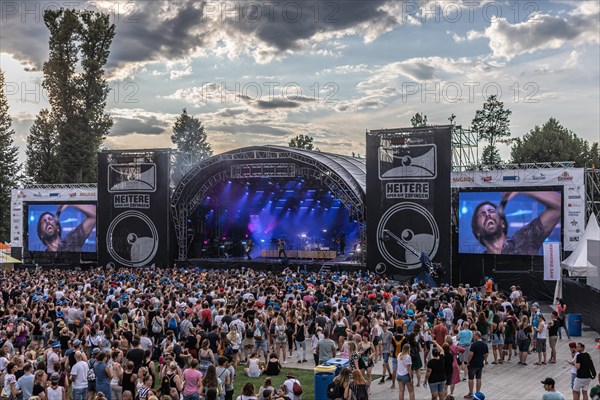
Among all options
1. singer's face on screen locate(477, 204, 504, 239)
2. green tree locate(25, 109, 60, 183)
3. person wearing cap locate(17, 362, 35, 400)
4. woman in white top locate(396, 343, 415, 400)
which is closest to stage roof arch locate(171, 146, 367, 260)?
singer's face on screen locate(477, 204, 504, 239)

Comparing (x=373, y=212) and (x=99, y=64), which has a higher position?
(x=99, y=64)

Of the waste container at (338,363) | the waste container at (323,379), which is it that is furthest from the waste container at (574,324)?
the waste container at (323,379)

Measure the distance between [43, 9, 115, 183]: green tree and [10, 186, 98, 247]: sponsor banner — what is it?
362 inches

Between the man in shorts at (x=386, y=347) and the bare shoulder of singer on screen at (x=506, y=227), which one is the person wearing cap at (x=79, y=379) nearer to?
the man in shorts at (x=386, y=347)

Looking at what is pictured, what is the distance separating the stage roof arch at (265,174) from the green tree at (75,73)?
18062 millimetres

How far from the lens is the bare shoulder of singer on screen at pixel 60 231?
128 feet

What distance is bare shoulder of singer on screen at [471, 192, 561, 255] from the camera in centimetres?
2688

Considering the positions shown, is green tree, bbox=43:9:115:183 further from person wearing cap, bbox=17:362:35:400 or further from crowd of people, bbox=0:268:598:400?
person wearing cap, bbox=17:362:35:400

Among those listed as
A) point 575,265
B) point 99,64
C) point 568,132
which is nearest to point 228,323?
point 575,265

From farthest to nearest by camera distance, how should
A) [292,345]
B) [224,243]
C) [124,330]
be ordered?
[224,243] < [292,345] < [124,330]

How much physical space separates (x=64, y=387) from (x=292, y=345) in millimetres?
7015

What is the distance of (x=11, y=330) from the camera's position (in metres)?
13.7

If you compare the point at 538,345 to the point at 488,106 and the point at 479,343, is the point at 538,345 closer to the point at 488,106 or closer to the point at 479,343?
the point at 479,343

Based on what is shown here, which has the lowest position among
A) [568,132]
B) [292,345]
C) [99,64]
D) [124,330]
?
[292,345]
